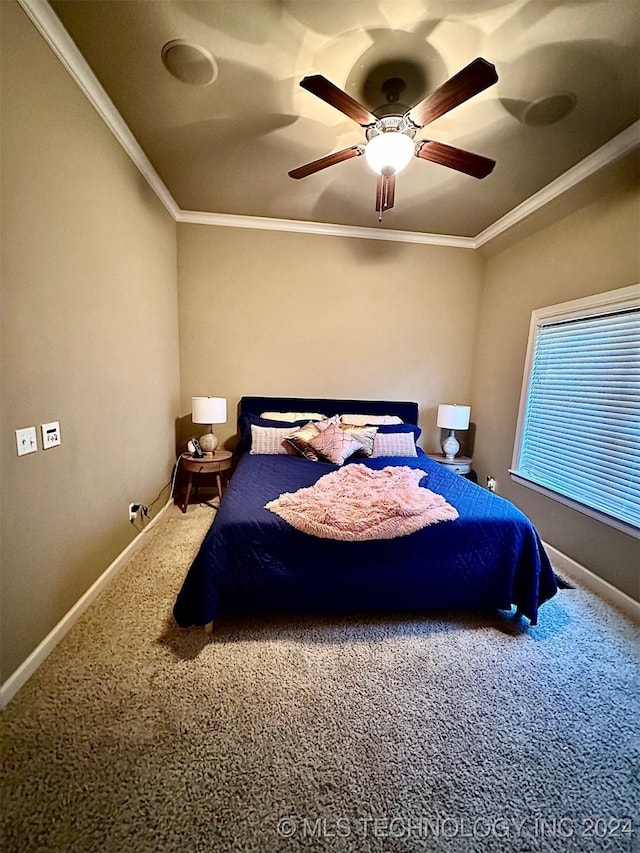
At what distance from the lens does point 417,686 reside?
149cm

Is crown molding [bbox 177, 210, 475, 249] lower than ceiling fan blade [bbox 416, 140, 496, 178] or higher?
higher

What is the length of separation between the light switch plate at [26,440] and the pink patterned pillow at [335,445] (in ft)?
6.18

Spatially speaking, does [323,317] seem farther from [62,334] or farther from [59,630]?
[59,630]

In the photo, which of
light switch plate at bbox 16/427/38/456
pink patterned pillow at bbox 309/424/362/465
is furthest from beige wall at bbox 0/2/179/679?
pink patterned pillow at bbox 309/424/362/465

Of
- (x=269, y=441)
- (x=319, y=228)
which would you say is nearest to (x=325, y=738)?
(x=269, y=441)

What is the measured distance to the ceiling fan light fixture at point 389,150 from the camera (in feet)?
5.41

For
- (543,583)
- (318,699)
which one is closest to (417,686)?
(318,699)

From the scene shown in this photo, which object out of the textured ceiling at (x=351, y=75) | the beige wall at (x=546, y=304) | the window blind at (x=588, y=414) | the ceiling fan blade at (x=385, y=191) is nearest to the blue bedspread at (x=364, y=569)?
the beige wall at (x=546, y=304)

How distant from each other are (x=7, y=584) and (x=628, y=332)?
3.56 m

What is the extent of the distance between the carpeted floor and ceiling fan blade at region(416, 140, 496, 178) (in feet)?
8.35

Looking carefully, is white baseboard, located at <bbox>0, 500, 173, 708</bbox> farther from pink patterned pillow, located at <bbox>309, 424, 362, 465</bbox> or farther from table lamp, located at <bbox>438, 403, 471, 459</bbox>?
table lamp, located at <bbox>438, 403, 471, 459</bbox>

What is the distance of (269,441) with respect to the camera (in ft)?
10.2

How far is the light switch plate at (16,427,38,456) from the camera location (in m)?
1.39

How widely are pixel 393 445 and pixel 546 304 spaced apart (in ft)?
5.73
